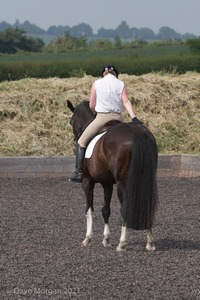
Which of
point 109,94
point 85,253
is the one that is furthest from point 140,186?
point 109,94

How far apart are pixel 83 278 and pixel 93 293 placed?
695 millimetres

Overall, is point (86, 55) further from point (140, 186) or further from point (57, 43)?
point (140, 186)

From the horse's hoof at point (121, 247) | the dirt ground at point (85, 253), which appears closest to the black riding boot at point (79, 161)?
the dirt ground at point (85, 253)

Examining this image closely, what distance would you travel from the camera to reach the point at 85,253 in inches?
409

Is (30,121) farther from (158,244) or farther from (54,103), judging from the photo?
(158,244)

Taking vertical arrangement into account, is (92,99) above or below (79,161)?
above

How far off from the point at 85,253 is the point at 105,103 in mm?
1941

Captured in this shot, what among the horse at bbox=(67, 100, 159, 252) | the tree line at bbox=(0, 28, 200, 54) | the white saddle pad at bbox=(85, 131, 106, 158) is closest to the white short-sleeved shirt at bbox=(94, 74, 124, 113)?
the white saddle pad at bbox=(85, 131, 106, 158)

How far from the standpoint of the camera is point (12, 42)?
230 ft

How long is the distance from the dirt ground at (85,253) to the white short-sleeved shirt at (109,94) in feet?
5.21

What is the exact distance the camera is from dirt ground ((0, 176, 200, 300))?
8.28 metres

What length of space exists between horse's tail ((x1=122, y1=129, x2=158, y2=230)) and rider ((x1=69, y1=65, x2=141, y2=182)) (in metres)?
0.99

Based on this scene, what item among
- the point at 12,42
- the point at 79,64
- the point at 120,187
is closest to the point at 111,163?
the point at 120,187

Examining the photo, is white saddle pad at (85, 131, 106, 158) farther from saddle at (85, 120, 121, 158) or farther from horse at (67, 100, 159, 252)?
horse at (67, 100, 159, 252)
